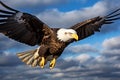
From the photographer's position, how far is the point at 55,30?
14.5 metres

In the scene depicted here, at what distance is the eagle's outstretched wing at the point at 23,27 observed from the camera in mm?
13872

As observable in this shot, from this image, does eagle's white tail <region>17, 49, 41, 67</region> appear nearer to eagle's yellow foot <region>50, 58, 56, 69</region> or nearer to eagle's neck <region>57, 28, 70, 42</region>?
eagle's yellow foot <region>50, 58, 56, 69</region>

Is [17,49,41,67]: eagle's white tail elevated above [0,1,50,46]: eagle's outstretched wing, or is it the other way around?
[0,1,50,46]: eagle's outstretched wing

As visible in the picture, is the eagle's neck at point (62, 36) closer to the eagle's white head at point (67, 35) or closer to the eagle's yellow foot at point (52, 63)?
the eagle's white head at point (67, 35)

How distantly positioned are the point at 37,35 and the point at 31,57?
0.75m

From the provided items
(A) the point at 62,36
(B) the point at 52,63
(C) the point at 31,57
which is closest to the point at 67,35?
(A) the point at 62,36

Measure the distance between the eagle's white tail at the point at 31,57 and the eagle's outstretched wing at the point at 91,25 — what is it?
4.77 feet

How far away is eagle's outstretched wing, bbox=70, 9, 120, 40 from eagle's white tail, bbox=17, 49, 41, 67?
Result: 57.2 inches

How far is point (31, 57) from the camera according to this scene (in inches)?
583

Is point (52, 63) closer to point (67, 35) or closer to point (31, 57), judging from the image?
point (67, 35)

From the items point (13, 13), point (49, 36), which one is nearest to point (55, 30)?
point (49, 36)

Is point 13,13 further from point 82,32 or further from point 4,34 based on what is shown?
point 82,32

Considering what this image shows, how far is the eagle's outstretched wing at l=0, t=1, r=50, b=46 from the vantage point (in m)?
13.9

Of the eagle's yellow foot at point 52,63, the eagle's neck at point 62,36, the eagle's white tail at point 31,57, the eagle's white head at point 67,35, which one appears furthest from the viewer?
the eagle's white tail at point 31,57
